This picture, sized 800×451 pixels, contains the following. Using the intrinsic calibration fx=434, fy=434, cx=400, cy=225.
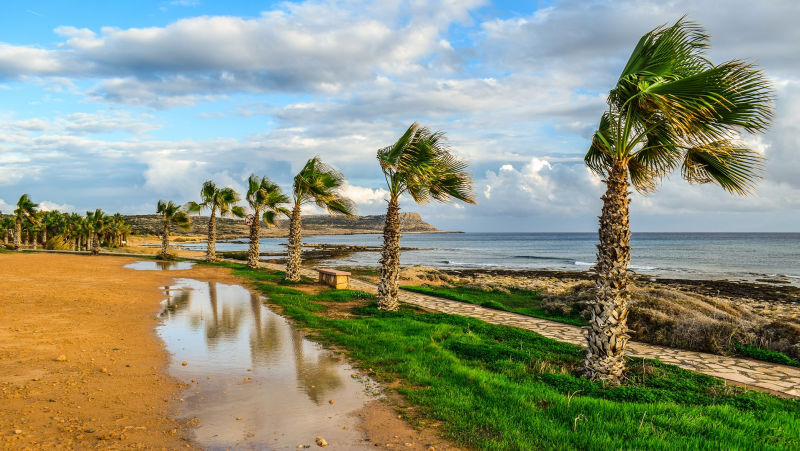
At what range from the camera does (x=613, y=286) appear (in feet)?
23.1

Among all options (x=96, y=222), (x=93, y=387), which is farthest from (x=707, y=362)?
(x=96, y=222)

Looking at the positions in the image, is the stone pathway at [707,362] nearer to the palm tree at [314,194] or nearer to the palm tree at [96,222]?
the palm tree at [314,194]

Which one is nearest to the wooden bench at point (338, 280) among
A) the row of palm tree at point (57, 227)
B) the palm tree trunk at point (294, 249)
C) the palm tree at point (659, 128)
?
the palm tree trunk at point (294, 249)

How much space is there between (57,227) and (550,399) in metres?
67.3

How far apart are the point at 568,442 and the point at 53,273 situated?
89.7 feet

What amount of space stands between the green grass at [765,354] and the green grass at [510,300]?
3.86 meters

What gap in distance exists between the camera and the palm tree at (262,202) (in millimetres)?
28297

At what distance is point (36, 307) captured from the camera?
12.9 meters

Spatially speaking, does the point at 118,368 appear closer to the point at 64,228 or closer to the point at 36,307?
the point at 36,307

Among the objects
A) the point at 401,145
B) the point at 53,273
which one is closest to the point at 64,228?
the point at 53,273

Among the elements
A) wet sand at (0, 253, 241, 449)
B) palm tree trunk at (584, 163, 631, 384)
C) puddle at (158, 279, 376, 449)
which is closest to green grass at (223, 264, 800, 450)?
palm tree trunk at (584, 163, 631, 384)

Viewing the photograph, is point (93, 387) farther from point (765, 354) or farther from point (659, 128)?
point (765, 354)

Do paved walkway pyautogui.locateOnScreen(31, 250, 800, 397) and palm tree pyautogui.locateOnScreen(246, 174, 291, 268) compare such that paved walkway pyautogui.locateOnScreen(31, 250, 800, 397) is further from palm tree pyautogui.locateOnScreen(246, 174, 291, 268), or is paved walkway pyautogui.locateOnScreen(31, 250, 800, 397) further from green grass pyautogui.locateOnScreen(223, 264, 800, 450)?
palm tree pyautogui.locateOnScreen(246, 174, 291, 268)

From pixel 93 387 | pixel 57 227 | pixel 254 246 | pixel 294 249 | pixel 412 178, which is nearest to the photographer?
pixel 93 387
